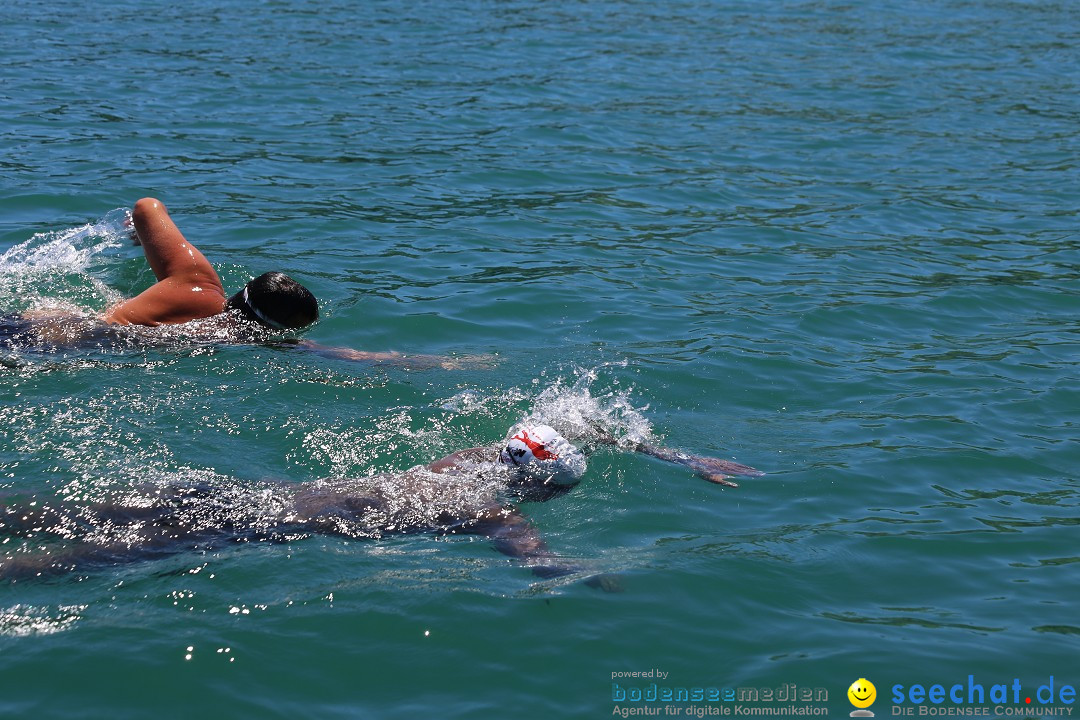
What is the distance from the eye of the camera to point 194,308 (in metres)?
8.37

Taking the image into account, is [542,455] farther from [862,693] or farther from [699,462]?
[862,693]

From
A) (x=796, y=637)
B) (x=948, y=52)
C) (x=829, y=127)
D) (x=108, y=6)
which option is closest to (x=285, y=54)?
(x=108, y=6)

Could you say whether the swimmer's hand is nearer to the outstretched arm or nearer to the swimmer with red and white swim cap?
the outstretched arm

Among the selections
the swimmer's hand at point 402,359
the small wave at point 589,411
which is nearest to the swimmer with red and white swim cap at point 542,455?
the small wave at point 589,411

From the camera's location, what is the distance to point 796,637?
5.54 metres

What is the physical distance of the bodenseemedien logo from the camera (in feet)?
16.6

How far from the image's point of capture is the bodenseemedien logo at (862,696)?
5.07 meters

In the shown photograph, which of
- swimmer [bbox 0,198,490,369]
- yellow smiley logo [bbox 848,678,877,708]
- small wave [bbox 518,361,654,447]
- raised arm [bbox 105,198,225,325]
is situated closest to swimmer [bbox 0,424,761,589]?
small wave [bbox 518,361,654,447]

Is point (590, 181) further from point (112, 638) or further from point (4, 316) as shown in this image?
point (112, 638)

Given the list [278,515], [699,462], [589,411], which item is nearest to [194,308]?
[278,515]

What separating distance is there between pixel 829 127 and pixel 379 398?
33.2 feet

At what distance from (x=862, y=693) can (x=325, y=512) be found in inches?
116

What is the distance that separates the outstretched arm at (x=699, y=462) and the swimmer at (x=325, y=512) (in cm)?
4

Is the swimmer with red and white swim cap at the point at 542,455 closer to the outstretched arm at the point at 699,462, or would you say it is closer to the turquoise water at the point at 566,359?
the turquoise water at the point at 566,359
